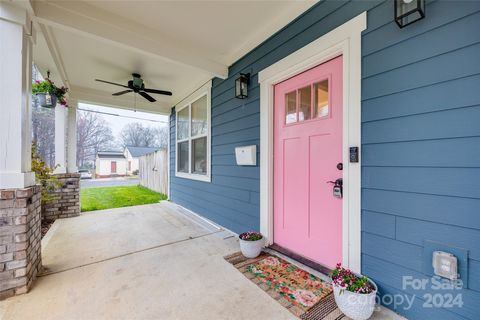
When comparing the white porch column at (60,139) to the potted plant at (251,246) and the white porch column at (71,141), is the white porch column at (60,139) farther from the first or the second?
the potted plant at (251,246)

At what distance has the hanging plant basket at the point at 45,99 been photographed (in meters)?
3.01

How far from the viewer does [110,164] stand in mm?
19125

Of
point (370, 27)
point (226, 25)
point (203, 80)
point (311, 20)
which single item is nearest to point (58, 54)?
point (203, 80)

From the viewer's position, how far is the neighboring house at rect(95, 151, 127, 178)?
18.4 meters

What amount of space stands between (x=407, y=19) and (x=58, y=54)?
13.4ft

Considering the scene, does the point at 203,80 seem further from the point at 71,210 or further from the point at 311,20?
the point at 71,210

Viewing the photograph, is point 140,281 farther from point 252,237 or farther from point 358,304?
point 358,304

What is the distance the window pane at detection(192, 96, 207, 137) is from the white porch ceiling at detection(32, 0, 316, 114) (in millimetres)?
559

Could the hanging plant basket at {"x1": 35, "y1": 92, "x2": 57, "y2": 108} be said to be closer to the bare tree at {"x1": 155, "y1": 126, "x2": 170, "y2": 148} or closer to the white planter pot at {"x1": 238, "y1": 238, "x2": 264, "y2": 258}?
the white planter pot at {"x1": 238, "y1": 238, "x2": 264, "y2": 258}

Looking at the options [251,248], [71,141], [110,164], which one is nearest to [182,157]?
[71,141]

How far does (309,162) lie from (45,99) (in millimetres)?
3855

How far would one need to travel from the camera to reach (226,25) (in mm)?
2420

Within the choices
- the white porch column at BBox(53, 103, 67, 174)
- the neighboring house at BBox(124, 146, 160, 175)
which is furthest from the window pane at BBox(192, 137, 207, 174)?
the neighboring house at BBox(124, 146, 160, 175)

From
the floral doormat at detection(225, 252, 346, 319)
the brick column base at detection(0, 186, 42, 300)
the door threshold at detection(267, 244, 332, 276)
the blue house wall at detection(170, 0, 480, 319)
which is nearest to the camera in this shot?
the blue house wall at detection(170, 0, 480, 319)
